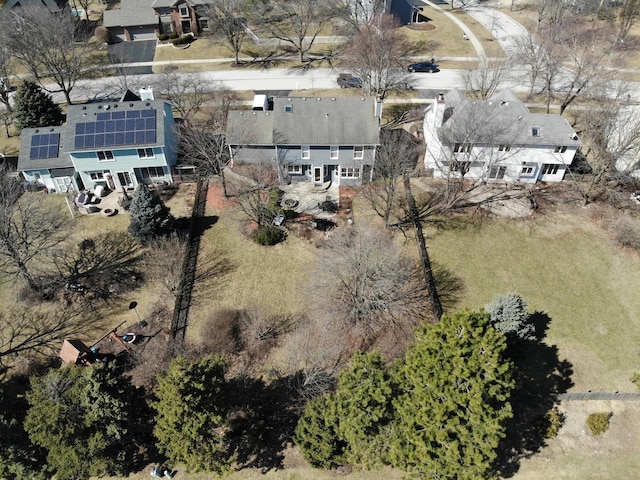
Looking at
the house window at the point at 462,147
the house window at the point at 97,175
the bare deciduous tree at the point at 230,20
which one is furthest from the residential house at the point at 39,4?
the house window at the point at 462,147

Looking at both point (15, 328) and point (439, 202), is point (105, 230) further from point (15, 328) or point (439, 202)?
point (439, 202)

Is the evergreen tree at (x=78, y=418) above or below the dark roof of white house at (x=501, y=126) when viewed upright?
below

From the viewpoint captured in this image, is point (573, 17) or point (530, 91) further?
point (573, 17)

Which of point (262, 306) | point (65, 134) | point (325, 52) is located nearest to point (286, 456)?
point (262, 306)

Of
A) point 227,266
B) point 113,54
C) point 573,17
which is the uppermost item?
point 573,17

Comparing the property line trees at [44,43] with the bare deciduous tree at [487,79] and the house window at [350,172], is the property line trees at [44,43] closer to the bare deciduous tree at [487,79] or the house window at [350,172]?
the house window at [350,172]

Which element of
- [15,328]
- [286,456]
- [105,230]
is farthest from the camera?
[105,230]

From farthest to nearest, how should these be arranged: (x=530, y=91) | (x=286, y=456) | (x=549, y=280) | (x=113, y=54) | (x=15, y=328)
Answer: (x=113, y=54) < (x=530, y=91) < (x=549, y=280) < (x=15, y=328) < (x=286, y=456)
